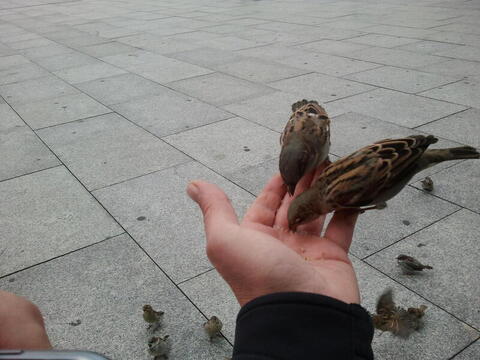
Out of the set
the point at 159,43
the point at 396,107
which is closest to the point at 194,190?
the point at 396,107

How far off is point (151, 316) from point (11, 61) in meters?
11.9

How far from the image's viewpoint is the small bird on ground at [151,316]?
13.6 feet

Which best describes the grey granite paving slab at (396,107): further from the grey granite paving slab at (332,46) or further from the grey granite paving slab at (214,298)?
the grey granite paving slab at (214,298)

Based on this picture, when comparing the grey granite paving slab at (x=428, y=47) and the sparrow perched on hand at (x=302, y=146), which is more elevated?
the sparrow perched on hand at (x=302, y=146)

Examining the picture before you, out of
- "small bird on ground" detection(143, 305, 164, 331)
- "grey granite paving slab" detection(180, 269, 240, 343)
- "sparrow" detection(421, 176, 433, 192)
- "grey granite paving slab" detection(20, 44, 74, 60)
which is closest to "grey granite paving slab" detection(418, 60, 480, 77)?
"sparrow" detection(421, 176, 433, 192)

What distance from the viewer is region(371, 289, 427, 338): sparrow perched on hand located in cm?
398

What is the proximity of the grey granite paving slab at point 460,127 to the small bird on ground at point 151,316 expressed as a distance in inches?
207

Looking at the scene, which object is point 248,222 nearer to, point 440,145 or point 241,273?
point 241,273

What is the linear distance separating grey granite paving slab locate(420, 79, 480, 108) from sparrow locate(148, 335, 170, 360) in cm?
713

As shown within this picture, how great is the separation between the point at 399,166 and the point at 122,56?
11268 millimetres

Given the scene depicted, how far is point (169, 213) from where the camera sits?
19.3ft

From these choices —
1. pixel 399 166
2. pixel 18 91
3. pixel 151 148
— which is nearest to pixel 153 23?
pixel 18 91

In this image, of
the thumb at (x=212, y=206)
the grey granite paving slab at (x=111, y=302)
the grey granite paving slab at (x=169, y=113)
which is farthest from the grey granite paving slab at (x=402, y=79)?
the thumb at (x=212, y=206)

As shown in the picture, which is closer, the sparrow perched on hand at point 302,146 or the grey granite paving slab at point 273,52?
the sparrow perched on hand at point 302,146
